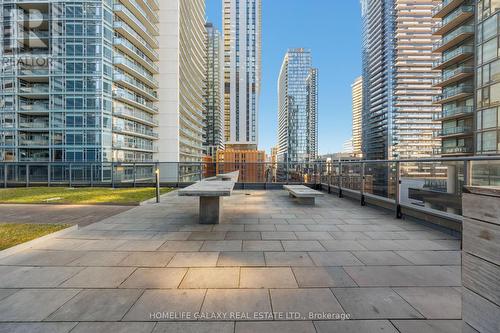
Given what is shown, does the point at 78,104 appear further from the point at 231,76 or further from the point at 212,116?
the point at 231,76

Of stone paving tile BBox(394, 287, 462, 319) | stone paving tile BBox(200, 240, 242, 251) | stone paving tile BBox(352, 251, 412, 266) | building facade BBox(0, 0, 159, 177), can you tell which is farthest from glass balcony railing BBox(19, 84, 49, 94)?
stone paving tile BBox(394, 287, 462, 319)

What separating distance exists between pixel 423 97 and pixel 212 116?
10116 cm

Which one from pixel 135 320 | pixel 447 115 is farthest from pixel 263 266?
pixel 447 115

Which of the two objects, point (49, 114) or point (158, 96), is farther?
point (158, 96)

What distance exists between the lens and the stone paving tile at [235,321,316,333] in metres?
2.01

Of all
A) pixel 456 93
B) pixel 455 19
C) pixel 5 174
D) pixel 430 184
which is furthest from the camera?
pixel 456 93

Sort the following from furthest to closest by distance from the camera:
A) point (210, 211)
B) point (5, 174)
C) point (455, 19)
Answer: point (455, 19) → point (5, 174) → point (210, 211)

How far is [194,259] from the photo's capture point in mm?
3520

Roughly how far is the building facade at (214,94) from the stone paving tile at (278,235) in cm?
11608

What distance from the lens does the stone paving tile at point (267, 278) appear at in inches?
109

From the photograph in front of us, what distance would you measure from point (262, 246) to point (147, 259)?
1.97 metres

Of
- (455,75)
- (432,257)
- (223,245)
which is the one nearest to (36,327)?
(223,245)

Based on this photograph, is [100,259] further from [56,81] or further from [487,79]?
[56,81]

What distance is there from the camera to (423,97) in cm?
9706
